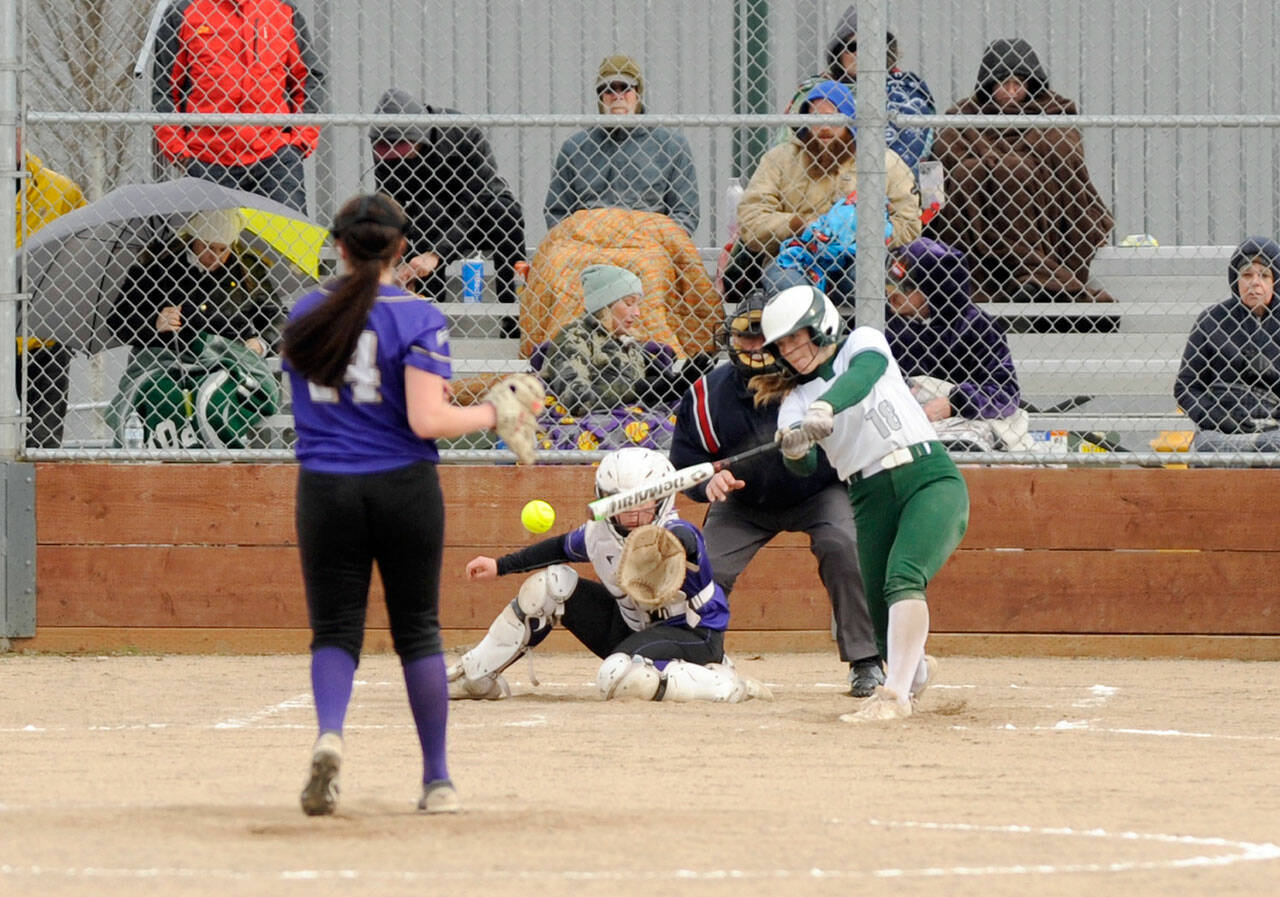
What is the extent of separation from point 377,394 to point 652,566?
2831mm

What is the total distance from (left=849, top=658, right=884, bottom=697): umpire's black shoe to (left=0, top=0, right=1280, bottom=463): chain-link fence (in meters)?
1.74

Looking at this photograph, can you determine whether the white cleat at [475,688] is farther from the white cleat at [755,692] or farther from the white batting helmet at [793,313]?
the white batting helmet at [793,313]

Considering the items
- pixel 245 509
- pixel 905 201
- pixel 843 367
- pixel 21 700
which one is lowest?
pixel 21 700

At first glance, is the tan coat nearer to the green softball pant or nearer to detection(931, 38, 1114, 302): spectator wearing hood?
detection(931, 38, 1114, 302): spectator wearing hood

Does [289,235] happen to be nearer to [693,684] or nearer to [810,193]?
[810,193]

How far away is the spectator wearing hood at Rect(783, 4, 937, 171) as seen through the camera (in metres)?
10.1

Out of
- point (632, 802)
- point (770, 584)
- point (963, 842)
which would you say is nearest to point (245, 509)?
point (770, 584)

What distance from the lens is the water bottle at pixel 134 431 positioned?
33.2 feet

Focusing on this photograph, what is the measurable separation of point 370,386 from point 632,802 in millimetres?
1413

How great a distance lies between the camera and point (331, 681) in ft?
17.3

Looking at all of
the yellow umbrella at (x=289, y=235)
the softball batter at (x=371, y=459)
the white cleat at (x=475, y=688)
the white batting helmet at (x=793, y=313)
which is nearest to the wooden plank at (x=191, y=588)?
the yellow umbrella at (x=289, y=235)

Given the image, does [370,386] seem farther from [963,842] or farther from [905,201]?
[905,201]

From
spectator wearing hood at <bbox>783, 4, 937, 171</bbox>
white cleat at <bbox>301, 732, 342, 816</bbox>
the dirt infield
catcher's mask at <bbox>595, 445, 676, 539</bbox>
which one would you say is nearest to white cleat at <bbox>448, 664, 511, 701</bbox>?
the dirt infield

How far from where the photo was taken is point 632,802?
555 cm
